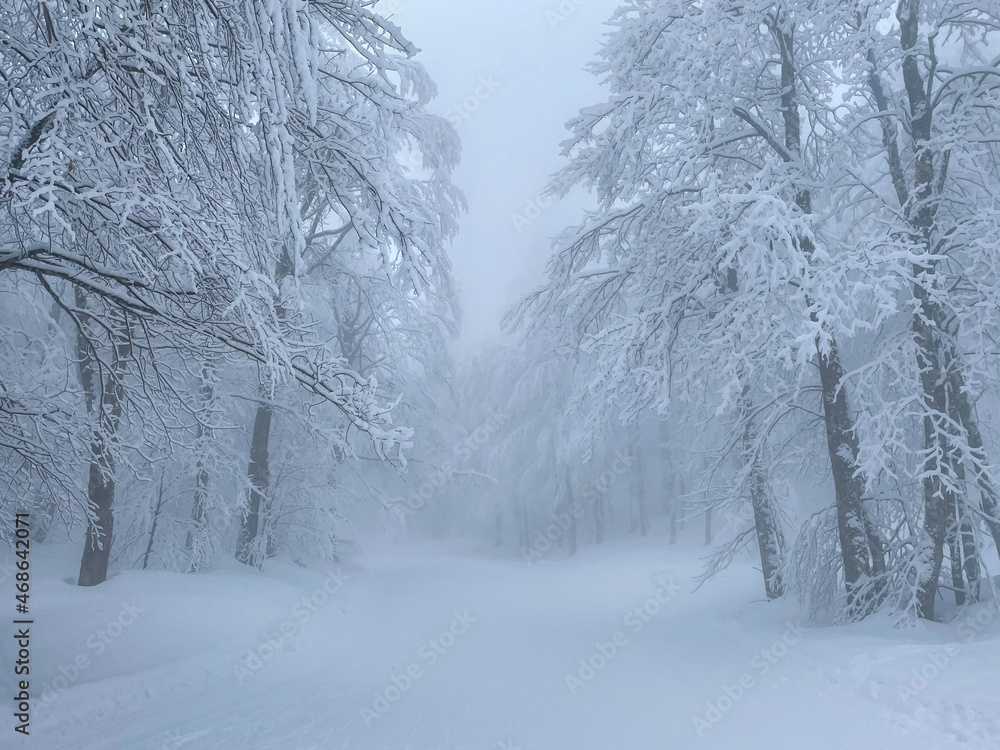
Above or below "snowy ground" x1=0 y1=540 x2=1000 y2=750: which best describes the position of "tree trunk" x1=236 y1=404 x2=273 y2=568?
above

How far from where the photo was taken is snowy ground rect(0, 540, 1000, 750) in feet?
16.6

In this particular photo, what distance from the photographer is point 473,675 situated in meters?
7.38

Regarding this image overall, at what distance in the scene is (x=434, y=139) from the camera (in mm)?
12453

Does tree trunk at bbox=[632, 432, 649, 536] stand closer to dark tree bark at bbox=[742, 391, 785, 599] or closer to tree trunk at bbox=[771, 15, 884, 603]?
dark tree bark at bbox=[742, 391, 785, 599]

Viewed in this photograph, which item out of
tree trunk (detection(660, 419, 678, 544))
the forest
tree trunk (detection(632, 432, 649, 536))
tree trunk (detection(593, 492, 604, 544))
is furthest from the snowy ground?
tree trunk (detection(593, 492, 604, 544))

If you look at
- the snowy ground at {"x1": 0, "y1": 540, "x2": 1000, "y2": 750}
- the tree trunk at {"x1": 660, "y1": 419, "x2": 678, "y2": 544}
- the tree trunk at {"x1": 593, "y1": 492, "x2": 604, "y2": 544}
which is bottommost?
the snowy ground at {"x1": 0, "y1": 540, "x2": 1000, "y2": 750}

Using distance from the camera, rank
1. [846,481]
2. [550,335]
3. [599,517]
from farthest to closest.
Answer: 1. [599,517]
2. [550,335]
3. [846,481]

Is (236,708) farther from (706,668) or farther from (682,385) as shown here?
(682,385)

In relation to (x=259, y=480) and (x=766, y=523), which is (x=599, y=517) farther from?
(x=766, y=523)

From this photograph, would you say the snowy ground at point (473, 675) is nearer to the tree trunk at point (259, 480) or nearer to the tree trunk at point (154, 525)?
the tree trunk at point (154, 525)

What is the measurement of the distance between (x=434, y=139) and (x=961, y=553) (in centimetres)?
1048

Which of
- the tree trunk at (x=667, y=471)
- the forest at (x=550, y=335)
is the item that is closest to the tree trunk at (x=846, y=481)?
the forest at (x=550, y=335)

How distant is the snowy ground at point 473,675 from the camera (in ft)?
16.6

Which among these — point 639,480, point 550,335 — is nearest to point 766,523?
point 550,335
